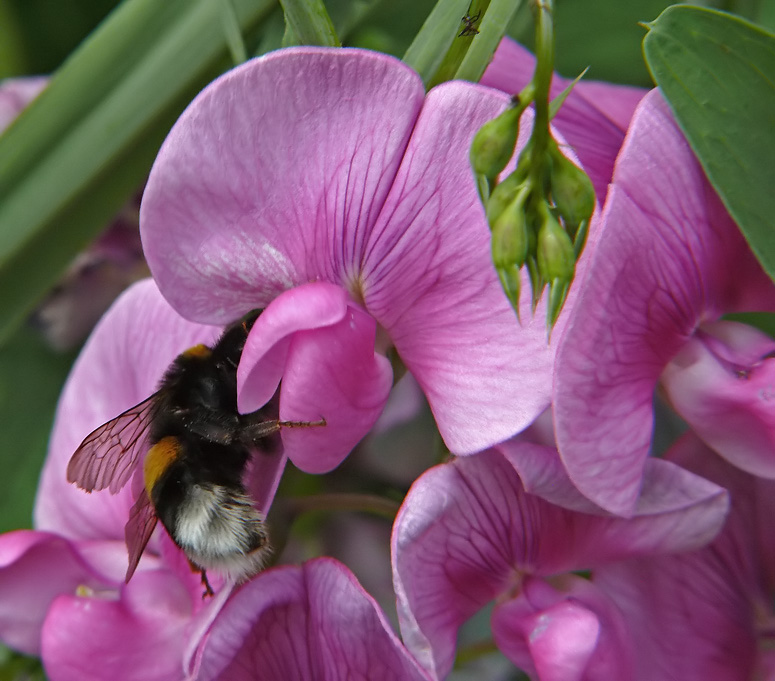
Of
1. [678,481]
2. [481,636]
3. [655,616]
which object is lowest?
[481,636]

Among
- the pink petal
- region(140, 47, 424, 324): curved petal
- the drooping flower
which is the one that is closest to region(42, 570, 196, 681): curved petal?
the drooping flower

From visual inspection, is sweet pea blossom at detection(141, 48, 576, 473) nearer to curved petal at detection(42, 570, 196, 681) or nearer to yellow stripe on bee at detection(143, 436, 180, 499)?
yellow stripe on bee at detection(143, 436, 180, 499)

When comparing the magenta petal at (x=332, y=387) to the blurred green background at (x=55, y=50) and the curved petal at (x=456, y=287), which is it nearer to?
the curved petal at (x=456, y=287)

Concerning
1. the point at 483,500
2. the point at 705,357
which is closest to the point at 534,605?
the point at 483,500

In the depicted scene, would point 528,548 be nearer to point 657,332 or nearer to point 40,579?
point 657,332

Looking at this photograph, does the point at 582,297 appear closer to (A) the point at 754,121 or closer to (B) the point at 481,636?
(A) the point at 754,121

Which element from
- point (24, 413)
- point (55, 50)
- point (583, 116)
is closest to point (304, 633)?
point (583, 116)
